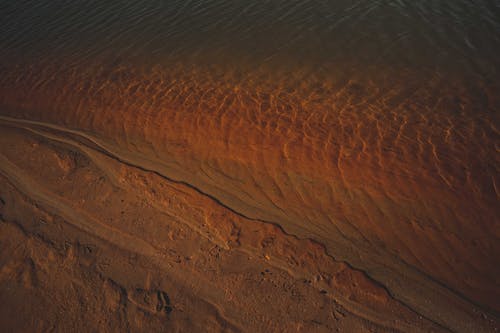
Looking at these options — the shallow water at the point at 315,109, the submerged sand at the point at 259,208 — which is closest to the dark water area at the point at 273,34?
the shallow water at the point at 315,109

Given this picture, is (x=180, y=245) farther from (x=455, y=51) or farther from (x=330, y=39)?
(x=455, y=51)

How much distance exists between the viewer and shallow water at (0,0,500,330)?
427 cm

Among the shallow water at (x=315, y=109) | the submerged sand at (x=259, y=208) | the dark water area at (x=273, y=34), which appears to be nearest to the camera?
the submerged sand at (x=259, y=208)

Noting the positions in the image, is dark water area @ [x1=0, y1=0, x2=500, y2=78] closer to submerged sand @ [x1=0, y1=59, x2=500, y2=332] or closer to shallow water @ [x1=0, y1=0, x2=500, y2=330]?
shallow water @ [x1=0, y1=0, x2=500, y2=330]

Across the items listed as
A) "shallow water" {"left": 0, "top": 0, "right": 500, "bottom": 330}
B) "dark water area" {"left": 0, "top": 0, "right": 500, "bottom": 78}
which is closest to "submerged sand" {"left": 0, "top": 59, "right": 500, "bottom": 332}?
"shallow water" {"left": 0, "top": 0, "right": 500, "bottom": 330}

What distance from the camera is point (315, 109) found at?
631 centimetres

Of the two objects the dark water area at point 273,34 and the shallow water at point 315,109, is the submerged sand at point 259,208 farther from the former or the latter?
the dark water area at point 273,34

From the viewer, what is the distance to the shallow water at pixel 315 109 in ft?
14.0

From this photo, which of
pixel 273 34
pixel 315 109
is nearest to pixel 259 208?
pixel 315 109

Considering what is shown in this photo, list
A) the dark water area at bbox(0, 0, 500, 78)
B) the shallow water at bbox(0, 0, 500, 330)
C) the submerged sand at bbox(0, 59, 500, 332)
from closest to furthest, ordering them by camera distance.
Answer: the submerged sand at bbox(0, 59, 500, 332), the shallow water at bbox(0, 0, 500, 330), the dark water area at bbox(0, 0, 500, 78)

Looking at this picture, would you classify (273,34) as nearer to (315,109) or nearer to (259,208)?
(315,109)

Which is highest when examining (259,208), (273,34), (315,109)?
(273,34)

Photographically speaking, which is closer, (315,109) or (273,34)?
(315,109)

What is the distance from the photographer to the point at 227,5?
407 inches
